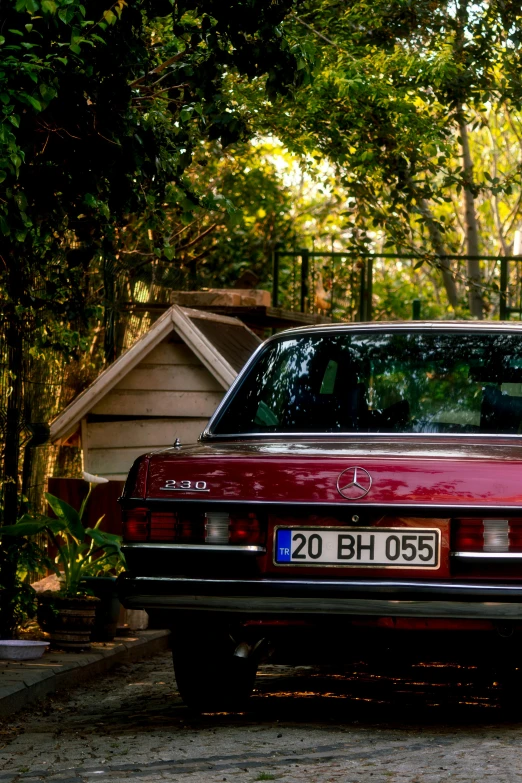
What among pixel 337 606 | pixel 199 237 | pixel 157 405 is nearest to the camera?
pixel 337 606

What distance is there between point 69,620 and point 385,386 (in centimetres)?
336

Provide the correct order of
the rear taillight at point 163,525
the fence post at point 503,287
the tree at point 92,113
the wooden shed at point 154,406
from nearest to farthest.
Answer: the rear taillight at point 163,525, the tree at point 92,113, the wooden shed at point 154,406, the fence post at point 503,287

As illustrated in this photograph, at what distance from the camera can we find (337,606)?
500 cm

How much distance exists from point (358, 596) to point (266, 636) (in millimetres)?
485

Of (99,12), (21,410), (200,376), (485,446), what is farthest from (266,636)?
(200,376)

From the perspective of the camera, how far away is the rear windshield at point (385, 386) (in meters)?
5.95

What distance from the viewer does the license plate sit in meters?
4.96

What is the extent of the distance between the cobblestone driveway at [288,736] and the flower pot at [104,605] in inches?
61.7

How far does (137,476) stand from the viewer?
5.38 meters

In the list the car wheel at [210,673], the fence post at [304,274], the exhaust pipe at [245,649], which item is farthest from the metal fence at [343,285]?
the exhaust pipe at [245,649]

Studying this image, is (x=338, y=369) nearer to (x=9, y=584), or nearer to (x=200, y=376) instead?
(x=9, y=584)

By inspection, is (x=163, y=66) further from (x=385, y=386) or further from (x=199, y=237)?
(x=199, y=237)

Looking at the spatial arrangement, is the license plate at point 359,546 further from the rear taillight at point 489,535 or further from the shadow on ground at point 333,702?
the shadow on ground at point 333,702

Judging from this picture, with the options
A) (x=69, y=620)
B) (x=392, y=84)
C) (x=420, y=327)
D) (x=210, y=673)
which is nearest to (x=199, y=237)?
(x=392, y=84)
